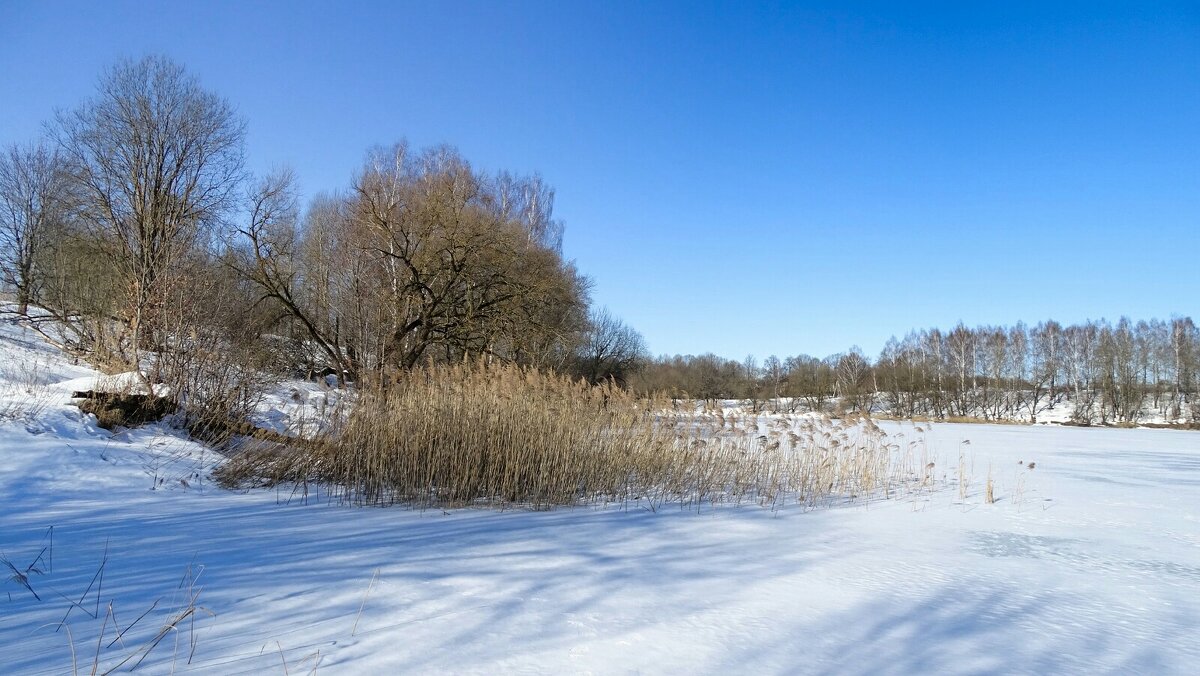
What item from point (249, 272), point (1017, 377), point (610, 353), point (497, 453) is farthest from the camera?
point (1017, 377)

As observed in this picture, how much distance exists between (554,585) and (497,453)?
3204 millimetres

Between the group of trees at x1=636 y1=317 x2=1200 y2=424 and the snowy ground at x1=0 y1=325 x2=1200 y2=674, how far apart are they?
32683mm

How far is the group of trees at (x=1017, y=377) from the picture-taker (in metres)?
42.2

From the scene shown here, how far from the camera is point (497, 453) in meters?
6.61

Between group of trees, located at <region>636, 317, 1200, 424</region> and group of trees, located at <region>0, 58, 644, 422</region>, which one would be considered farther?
group of trees, located at <region>636, 317, 1200, 424</region>

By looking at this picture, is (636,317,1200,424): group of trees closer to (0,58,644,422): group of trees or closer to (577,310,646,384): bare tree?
(577,310,646,384): bare tree

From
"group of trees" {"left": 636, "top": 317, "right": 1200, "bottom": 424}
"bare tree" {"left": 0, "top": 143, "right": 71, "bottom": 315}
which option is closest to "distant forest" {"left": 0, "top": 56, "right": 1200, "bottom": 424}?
"bare tree" {"left": 0, "top": 143, "right": 71, "bottom": 315}

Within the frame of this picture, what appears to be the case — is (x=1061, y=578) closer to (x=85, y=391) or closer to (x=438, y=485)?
(x=438, y=485)

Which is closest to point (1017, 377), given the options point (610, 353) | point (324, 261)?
point (610, 353)

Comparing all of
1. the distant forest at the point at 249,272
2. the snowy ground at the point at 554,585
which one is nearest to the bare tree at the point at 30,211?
the distant forest at the point at 249,272

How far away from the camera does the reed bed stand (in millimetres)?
6484

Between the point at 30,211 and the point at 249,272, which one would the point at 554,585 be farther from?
the point at 30,211

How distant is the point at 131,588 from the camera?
117 inches

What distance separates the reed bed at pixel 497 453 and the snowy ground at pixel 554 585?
0.57m
